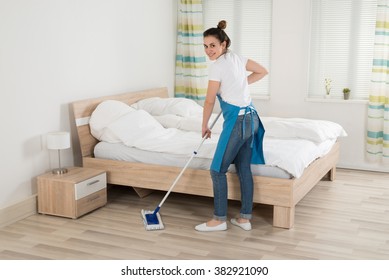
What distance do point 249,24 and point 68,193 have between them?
10.2ft

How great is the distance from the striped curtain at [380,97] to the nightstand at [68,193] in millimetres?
2891

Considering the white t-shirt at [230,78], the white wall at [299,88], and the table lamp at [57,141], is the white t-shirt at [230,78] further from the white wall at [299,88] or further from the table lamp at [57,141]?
the white wall at [299,88]

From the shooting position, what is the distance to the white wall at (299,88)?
→ 559cm

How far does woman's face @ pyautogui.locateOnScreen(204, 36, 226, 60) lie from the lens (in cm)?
351

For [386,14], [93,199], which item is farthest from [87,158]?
[386,14]

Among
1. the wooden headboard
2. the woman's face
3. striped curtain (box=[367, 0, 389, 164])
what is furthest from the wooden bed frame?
the woman's face

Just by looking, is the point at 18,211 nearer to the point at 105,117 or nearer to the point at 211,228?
the point at 105,117

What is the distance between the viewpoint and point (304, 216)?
407 centimetres

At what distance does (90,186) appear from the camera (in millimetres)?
4102

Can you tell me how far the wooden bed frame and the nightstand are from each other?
0.25 meters

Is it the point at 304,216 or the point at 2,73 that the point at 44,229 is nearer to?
the point at 2,73

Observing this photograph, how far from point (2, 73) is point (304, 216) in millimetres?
2471

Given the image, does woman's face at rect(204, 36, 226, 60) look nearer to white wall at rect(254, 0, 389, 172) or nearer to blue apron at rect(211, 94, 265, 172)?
blue apron at rect(211, 94, 265, 172)

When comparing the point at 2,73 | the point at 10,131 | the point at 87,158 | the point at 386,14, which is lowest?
the point at 87,158
